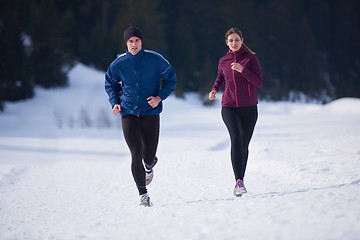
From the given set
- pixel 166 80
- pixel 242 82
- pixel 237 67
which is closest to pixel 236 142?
pixel 242 82

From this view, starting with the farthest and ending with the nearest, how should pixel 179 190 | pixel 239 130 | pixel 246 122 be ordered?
pixel 179 190
pixel 246 122
pixel 239 130

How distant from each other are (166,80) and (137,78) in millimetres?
397

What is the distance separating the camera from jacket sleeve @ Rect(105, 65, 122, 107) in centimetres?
451

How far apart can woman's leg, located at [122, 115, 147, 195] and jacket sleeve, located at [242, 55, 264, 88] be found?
4.34ft

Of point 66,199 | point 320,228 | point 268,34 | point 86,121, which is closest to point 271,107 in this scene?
point 86,121

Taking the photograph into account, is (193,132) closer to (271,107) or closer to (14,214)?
(14,214)

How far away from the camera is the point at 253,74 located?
4.61m

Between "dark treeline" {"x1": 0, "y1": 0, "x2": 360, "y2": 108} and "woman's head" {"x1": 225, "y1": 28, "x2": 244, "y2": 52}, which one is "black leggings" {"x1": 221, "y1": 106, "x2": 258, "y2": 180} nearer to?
"woman's head" {"x1": 225, "y1": 28, "x2": 244, "y2": 52}

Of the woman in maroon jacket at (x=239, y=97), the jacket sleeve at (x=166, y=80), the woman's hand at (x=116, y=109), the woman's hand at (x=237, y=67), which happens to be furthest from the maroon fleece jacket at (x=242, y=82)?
the woman's hand at (x=116, y=109)

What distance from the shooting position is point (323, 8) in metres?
46.1

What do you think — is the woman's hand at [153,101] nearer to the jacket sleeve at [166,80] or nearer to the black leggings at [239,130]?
the jacket sleeve at [166,80]

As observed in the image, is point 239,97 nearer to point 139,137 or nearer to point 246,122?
point 246,122

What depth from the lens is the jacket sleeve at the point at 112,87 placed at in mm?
4512

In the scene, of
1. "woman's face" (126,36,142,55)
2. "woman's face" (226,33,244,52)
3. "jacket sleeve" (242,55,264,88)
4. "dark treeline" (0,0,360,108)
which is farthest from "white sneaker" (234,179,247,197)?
"dark treeline" (0,0,360,108)
